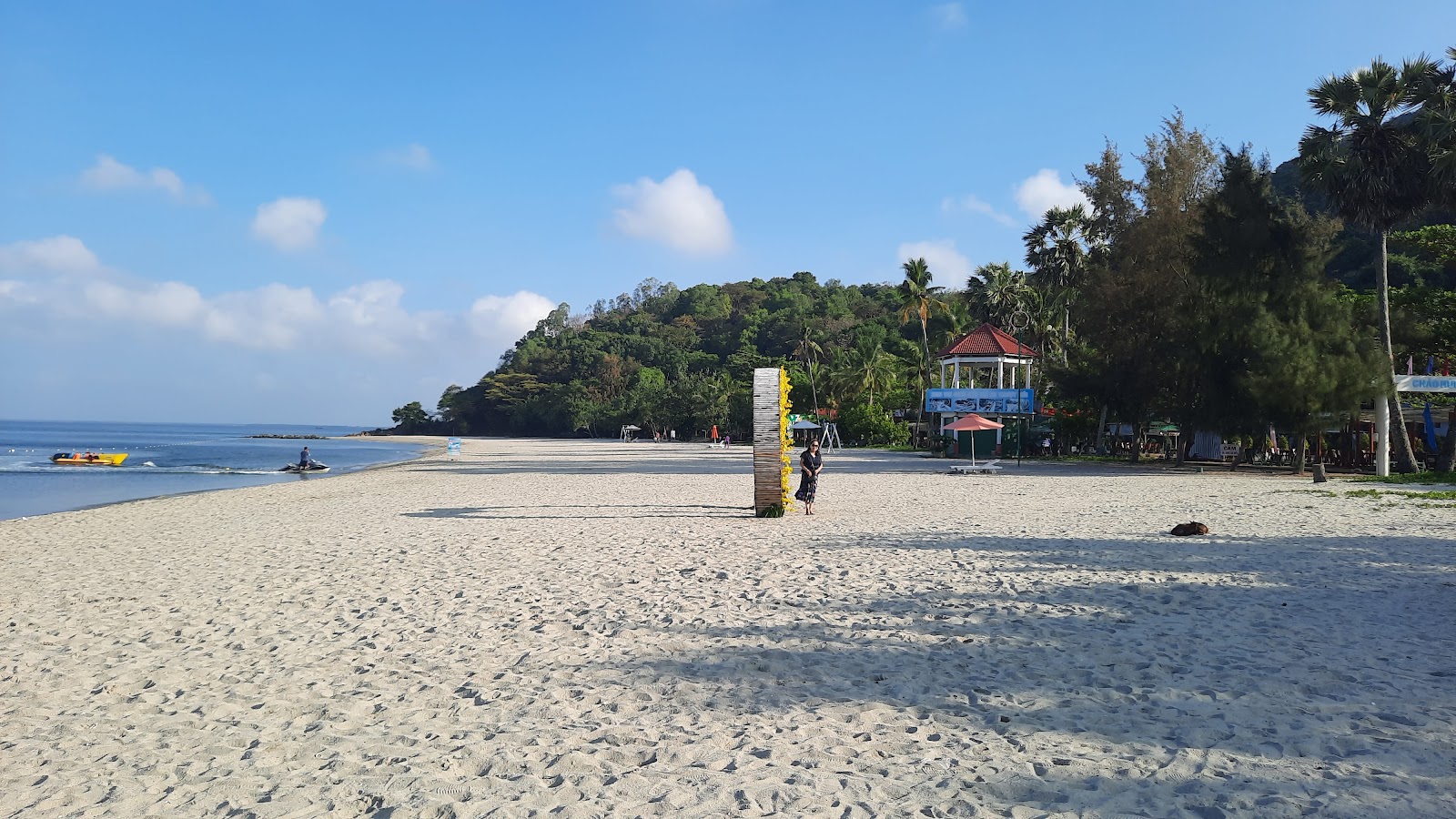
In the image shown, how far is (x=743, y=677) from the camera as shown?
595cm

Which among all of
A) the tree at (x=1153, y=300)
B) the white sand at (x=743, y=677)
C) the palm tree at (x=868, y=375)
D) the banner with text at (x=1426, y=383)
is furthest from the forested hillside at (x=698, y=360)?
the white sand at (x=743, y=677)

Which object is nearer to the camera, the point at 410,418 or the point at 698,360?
the point at 698,360

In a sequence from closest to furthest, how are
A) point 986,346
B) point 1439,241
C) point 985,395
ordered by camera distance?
point 1439,241 < point 985,395 < point 986,346

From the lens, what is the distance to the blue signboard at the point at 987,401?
4222 centimetres

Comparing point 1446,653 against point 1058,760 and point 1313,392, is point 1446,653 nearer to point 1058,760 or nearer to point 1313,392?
point 1058,760

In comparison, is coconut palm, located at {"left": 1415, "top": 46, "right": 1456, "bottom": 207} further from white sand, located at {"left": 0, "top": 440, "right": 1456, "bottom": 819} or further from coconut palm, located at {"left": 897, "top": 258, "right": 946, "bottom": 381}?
coconut palm, located at {"left": 897, "top": 258, "right": 946, "bottom": 381}

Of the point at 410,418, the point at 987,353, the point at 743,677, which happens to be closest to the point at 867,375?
the point at 987,353

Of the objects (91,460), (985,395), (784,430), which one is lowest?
(91,460)

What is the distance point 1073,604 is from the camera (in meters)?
8.00

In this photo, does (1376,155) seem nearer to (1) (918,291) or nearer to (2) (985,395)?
(2) (985,395)

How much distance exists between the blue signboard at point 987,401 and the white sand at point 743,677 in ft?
96.5

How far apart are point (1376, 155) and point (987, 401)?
64.6 feet

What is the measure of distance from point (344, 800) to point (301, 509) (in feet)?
55.7

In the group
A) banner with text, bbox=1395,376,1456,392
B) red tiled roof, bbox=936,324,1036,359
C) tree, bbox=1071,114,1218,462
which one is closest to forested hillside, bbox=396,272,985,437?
red tiled roof, bbox=936,324,1036,359
